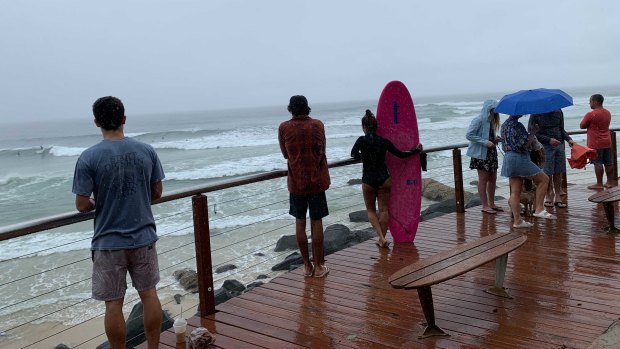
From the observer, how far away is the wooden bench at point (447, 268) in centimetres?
320

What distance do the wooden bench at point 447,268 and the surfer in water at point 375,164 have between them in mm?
1376

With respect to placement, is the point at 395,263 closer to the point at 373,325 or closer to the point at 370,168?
the point at 370,168

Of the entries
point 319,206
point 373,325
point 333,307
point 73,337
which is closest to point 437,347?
point 373,325

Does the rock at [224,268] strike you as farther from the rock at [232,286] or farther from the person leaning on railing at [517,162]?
the person leaning on railing at [517,162]

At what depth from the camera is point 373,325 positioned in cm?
355

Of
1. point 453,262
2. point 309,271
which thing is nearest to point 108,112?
point 453,262

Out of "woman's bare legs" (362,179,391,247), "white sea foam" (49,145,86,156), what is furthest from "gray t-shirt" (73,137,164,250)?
"white sea foam" (49,145,86,156)

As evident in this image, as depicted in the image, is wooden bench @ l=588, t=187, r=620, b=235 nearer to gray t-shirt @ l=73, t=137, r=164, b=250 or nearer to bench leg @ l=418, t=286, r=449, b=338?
bench leg @ l=418, t=286, r=449, b=338

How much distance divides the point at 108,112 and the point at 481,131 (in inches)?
177

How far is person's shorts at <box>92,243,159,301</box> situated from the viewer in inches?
108

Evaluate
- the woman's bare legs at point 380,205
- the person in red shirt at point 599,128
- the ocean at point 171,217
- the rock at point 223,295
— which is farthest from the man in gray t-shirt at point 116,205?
the person in red shirt at point 599,128

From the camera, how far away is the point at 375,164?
16.8 feet

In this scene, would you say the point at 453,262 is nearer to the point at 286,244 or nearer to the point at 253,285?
the point at 253,285

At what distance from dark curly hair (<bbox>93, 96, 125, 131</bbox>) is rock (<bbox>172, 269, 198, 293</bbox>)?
630 centimetres
